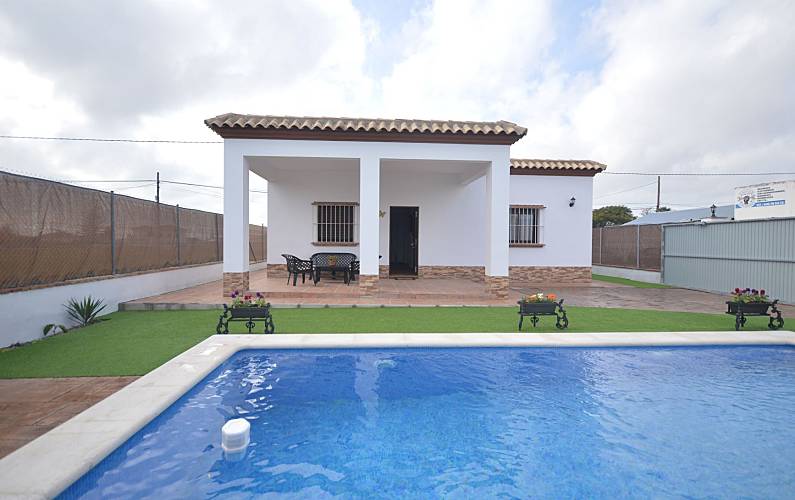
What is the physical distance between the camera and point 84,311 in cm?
735

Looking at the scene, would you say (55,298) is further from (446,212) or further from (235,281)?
(446,212)

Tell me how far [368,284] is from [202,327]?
3920 mm

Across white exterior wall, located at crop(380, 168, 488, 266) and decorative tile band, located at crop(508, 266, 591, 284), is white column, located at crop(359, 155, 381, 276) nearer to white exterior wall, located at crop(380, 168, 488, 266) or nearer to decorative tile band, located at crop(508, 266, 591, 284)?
white exterior wall, located at crop(380, 168, 488, 266)

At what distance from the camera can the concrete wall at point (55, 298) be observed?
19.2 ft

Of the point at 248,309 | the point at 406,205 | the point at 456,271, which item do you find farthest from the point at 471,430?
the point at 406,205

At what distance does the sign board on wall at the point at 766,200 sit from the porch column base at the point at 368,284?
18.8 metres

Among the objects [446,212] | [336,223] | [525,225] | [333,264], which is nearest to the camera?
[333,264]

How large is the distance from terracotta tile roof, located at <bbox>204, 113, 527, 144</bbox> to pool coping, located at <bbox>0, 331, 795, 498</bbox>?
5.27 metres

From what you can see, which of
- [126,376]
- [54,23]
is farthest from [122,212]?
[126,376]

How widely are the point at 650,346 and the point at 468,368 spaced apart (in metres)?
3.14

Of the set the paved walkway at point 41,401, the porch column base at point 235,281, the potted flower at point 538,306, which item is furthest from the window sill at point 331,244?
the paved walkway at point 41,401

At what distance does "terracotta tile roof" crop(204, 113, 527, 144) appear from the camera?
9.43 m

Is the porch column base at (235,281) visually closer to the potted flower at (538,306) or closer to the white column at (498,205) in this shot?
the white column at (498,205)

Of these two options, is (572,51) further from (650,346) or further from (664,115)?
(650,346)
